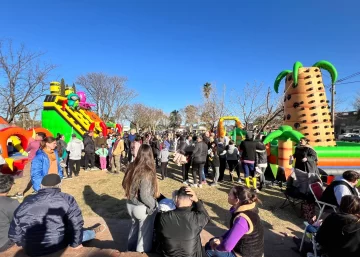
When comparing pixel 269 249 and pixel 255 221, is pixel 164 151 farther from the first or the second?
pixel 255 221

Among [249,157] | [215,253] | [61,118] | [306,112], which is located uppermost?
[61,118]

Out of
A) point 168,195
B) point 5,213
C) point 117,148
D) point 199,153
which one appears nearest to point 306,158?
point 199,153

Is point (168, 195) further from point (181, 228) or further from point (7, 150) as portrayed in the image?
point (7, 150)

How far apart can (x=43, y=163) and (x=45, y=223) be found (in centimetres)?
216

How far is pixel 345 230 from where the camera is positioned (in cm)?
216

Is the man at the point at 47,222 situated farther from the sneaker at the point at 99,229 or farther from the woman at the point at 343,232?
the woman at the point at 343,232

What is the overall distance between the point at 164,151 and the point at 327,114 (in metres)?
6.47

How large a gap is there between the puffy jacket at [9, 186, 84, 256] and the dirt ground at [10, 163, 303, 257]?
84.5 inches

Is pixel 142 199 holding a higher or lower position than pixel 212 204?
higher

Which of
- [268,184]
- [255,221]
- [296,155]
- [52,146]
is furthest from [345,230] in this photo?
[268,184]

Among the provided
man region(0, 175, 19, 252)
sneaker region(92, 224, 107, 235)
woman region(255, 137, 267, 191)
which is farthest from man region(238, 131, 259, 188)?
man region(0, 175, 19, 252)

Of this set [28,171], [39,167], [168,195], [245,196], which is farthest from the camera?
[28,171]

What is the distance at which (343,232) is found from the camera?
217cm

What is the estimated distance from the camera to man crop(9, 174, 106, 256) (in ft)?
7.67
